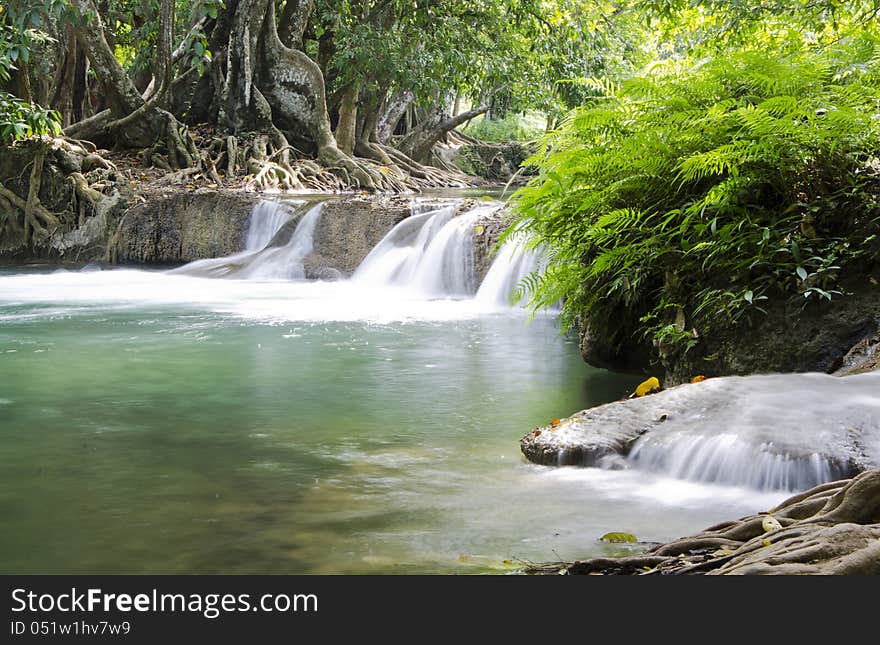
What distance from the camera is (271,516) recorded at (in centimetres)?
401

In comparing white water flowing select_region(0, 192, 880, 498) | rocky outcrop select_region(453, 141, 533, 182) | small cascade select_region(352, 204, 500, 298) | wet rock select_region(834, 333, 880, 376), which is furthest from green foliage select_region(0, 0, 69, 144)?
rocky outcrop select_region(453, 141, 533, 182)

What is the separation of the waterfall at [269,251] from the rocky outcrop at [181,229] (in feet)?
0.76

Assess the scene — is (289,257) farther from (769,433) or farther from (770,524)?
(770,524)

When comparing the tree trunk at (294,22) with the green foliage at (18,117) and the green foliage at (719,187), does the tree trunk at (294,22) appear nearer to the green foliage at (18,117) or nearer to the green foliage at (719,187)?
the green foliage at (18,117)

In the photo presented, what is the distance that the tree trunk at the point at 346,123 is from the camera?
21.2 meters

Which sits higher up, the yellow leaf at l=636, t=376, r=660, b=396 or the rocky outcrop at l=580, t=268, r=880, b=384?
the rocky outcrop at l=580, t=268, r=880, b=384

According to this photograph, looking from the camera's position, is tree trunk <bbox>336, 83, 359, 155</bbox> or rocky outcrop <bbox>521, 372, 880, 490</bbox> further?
tree trunk <bbox>336, 83, 359, 155</bbox>

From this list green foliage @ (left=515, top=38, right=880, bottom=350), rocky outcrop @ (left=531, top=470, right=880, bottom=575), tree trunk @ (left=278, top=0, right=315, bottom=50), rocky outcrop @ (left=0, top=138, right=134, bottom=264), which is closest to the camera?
rocky outcrop @ (left=531, top=470, right=880, bottom=575)

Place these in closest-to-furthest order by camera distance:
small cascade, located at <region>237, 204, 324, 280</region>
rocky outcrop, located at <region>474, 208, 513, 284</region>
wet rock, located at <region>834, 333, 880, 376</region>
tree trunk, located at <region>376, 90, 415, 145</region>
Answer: wet rock, located at <region>834, 333, 880, 376</region> → rocky outcrop, located at <region>474, 208, 513, 284</region> → small cascade, located at <region>237, 204, 324, 280</region> → tree trunk, located at <region>376, 90, 415, 145</region>

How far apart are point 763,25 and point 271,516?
8.70 m

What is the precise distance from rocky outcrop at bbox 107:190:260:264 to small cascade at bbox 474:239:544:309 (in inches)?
203

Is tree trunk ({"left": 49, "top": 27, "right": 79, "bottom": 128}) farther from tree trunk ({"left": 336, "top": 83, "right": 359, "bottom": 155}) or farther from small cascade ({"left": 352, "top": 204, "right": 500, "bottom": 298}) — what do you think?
small cascade ({"left": 352, "top": 204, "right": 500, "bottom": 298})

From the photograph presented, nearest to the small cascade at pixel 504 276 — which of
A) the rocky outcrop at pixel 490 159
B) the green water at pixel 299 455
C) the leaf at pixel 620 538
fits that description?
the green water at pixel 299 455

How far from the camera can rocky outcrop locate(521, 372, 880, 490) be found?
13.4 feet
